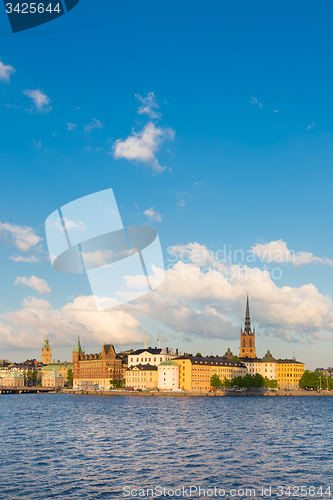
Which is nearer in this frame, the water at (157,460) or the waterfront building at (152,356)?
the water at (157,460)

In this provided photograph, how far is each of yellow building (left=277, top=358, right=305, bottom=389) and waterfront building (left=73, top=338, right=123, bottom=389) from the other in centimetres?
5811

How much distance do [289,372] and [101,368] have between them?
67.1 metres

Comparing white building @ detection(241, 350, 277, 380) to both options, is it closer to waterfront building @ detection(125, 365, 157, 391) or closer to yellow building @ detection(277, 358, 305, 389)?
yellow building @ detection(277, 358, 305, 389)

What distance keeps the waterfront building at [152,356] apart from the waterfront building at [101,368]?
1869 centimetres

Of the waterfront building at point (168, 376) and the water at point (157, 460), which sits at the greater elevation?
the water at point (157, 460)

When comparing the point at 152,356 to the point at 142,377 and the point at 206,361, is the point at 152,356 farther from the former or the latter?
the point at 206,361

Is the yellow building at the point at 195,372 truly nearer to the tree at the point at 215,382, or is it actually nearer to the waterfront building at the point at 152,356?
the tree at the point at 215,382

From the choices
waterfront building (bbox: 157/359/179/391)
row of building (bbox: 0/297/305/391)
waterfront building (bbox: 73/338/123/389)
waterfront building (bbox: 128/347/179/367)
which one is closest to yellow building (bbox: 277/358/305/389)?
row of building (bbox: 0/297/305/391)

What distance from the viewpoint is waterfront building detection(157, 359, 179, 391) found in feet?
444

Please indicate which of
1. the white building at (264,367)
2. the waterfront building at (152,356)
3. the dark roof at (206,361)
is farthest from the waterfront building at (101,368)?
the white building at (264,367)

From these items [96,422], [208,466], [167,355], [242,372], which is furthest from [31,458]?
[242,372]

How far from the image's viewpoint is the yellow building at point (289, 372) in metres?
183

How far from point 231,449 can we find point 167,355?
118803mm

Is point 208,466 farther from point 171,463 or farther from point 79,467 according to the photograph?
point 79,467
